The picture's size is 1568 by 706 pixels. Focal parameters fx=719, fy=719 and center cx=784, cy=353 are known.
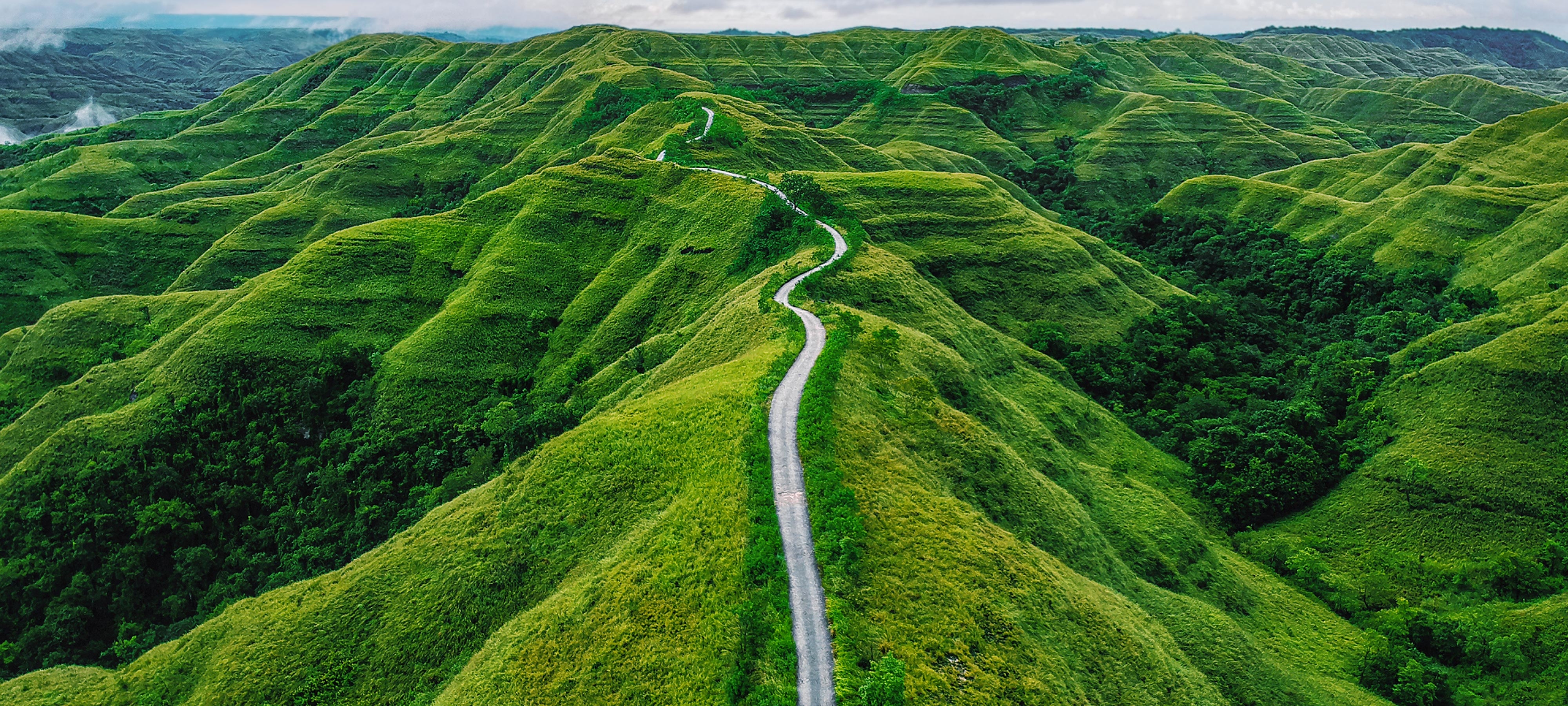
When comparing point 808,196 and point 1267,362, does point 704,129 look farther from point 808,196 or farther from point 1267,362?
point 1267,362

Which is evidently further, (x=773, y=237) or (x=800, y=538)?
(x=773, y=237)

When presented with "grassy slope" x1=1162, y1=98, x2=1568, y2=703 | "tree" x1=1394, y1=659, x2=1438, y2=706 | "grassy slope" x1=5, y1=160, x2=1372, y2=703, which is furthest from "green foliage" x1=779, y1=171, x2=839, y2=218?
"tree" x1=1394, y1=659, x2=1438, y2=706

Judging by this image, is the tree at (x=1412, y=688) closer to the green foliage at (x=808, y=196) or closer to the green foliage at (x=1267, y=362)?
the green foliage at (x=1267, y=362)

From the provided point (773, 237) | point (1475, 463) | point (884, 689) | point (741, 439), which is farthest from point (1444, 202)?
point (884, 689)

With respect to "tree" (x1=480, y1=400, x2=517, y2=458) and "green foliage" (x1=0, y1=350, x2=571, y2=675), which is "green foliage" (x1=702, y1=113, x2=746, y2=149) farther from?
"tree" (x1=480, y1=400, x2=517, y2=458)

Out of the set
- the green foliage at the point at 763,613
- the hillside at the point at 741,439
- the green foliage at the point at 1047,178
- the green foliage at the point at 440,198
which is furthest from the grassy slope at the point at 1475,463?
the green foliage at the point at 440,198

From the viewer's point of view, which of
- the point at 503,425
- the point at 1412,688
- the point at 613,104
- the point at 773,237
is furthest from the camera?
the point at 613,104
